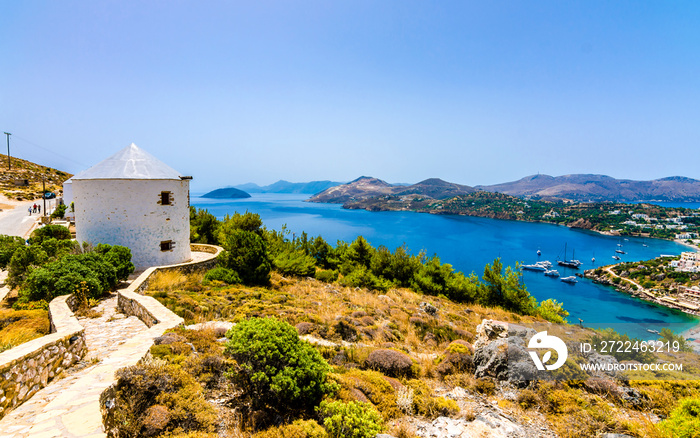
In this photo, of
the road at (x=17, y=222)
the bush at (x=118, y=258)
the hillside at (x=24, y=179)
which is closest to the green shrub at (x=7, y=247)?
the bush at (x=118, y=258)

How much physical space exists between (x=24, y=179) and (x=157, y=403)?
6540 centimetres

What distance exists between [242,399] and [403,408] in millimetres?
2303

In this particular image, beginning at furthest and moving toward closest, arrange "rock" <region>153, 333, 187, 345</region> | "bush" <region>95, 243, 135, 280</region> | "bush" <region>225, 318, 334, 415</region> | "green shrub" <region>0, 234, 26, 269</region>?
"green shrub" <region>0, 234, 26, 269</region>
"bush" <region>95, 243, 135, 280</region>
"rock" <region>153, 333, 187, 345</region>
"bush" <region>225, 318, 334, 415</region>

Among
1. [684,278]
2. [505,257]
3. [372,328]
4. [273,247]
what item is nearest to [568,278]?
[505,257]

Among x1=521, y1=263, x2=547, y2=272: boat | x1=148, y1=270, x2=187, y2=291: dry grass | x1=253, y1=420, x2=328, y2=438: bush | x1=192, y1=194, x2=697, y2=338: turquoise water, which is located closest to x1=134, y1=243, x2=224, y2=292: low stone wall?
x1=148, y1=270, x2=187, y2=291: dry grass

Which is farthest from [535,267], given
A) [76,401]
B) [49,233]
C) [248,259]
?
[76,401]

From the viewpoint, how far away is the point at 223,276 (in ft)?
41.5

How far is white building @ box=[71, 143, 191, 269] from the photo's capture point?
1262 cm

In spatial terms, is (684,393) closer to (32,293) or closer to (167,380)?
(167,380)

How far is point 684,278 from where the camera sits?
52.7 m

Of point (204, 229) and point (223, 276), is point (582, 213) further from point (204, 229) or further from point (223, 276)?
point (223, 276)

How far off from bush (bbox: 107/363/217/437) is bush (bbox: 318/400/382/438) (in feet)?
4.44

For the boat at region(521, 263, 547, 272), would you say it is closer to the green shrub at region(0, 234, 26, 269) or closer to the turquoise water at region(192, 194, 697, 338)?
the turquoise water at region(192, 194, 697, 338)

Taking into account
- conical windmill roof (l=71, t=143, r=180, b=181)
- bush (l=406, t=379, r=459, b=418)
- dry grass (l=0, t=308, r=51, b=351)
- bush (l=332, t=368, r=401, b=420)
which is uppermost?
conical windmill roof (l=71, t=143, r=180, b=181)
